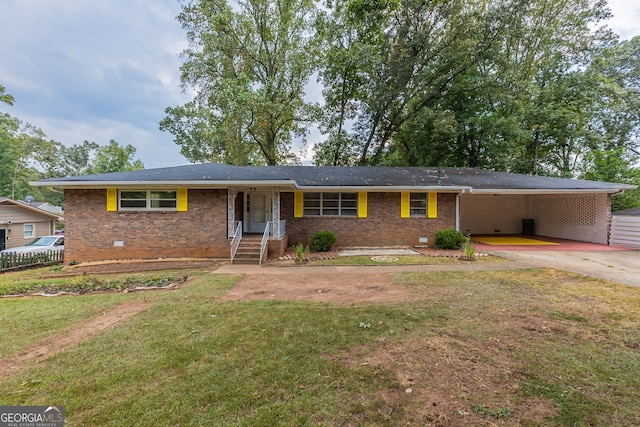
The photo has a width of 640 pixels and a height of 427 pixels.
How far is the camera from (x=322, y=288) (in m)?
5.89

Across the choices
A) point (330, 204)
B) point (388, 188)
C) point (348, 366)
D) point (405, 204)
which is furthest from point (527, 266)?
point (348, 366)

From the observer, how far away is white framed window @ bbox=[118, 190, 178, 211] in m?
9.44

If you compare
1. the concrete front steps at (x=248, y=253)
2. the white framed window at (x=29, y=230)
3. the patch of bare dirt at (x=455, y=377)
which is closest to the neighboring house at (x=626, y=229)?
the patch of bare dirt at (x=455, y=377)

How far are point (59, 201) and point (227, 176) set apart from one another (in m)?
61.5

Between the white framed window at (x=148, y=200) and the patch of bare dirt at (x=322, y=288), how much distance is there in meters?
4.59

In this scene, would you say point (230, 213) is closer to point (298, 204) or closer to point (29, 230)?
point (298, 204)

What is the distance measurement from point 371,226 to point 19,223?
23052 millimetres

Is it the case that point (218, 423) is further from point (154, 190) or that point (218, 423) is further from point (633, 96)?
point (633, 96)

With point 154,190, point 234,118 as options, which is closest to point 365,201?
point 154,190

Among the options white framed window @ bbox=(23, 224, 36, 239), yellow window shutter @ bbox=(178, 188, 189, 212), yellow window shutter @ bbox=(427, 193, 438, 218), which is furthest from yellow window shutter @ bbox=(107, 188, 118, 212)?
white framed window @ bbox=(23, 224, 36, 239)

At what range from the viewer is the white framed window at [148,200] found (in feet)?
31.0

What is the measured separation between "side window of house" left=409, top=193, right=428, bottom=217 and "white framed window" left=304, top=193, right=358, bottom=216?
2.36 m

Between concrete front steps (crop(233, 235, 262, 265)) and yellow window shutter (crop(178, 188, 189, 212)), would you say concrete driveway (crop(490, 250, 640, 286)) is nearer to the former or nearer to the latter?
concrete front steps (crop(233, 235, 262, 265))

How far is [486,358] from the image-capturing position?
9.93 ft
